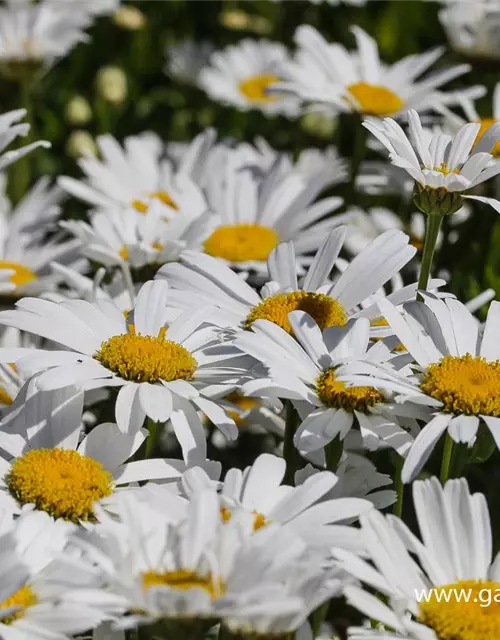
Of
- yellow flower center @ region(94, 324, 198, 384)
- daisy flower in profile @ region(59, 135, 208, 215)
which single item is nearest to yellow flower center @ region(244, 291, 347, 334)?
yellow flower center @ region(94, 324, 198, 384)

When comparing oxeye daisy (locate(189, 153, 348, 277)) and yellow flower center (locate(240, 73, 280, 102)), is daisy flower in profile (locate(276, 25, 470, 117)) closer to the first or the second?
oxeye daisy (locate(189, 153, 348, 277))

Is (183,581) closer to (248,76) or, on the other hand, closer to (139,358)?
(139,358)

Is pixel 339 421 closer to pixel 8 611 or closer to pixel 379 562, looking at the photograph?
pixel 379 562

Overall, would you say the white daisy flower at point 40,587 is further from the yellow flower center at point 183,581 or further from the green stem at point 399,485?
the green stem at point 399,485

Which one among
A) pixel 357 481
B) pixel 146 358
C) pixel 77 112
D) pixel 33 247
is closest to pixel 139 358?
pixel 146 358

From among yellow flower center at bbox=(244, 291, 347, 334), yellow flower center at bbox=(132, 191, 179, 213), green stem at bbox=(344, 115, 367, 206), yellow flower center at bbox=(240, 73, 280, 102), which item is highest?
yellow flower center at bbox=(240, 73, 280, 102)

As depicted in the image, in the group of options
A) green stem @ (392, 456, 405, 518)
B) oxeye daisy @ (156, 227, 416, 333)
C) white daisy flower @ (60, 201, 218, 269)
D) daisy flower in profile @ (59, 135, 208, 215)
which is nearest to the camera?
green stem @ (392, 456, 405, 518)

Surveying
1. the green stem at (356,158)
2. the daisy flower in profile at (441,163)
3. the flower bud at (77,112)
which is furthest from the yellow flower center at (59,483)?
the flower bud at (77,112)

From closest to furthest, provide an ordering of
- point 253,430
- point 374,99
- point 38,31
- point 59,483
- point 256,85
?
point 59,483
point 253,430
point 374,99
point 38,31
point 256,85
